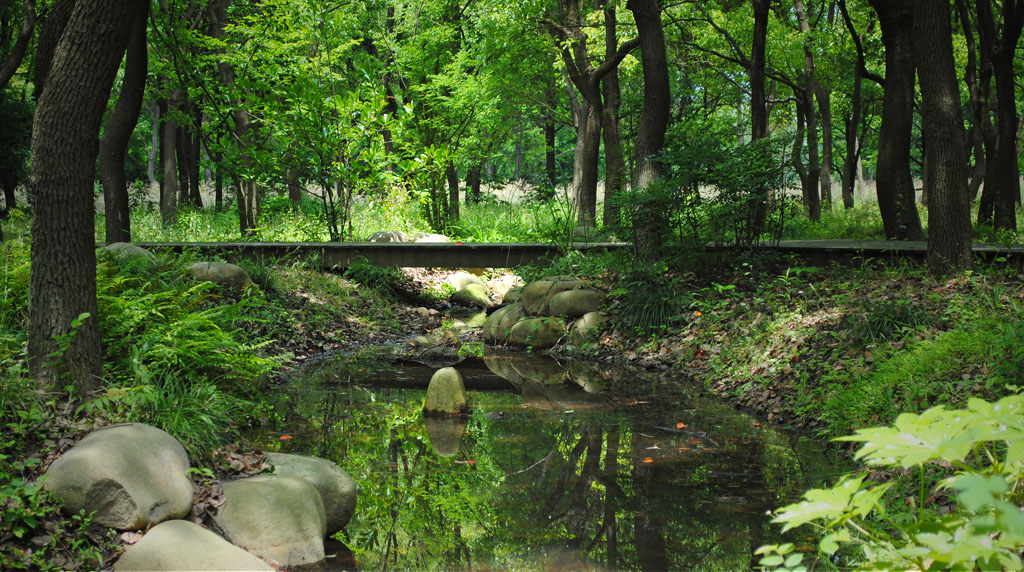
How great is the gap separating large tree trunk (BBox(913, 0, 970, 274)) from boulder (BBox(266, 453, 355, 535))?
6.43 metres

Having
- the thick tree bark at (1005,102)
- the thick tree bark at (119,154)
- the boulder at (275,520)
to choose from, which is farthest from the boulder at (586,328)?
the thick tree bark at (1005,102)

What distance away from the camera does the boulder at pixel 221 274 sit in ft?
28.9

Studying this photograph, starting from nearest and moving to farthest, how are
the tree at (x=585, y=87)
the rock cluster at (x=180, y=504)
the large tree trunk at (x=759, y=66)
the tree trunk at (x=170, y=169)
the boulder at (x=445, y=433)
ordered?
the rock cluster at (x=180, y=504), the boulder at (x=445, y=433), the large tree trunk at (x=759, y=66), the tree at (x=585, y=87), the tree trunk at (x=170, y=169)

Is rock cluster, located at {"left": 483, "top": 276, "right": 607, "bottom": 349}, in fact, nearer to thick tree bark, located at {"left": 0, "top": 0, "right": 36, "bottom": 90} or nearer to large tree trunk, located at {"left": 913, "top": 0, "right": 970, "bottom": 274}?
large tree trunk, located at {"left": 913, "top": 0, "right": 970, "bottom": 274}

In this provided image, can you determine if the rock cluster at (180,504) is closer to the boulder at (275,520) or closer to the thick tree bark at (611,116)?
the boulder at (275,520)

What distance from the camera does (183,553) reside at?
3.31 meters

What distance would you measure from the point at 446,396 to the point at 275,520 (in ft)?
10.2

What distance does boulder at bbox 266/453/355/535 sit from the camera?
4.17 meters

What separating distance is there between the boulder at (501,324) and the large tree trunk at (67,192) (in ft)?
23.0

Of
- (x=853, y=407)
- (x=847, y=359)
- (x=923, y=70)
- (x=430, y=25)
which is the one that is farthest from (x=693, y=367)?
(x=430, y=25)

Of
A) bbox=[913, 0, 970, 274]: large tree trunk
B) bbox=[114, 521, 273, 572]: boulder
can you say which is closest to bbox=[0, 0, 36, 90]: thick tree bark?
bbox=[114, 521, 273, 572]: boulder

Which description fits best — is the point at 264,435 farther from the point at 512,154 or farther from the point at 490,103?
the point at 512,154

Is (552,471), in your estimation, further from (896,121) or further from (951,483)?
(896,121)

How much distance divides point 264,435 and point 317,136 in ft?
28.2
